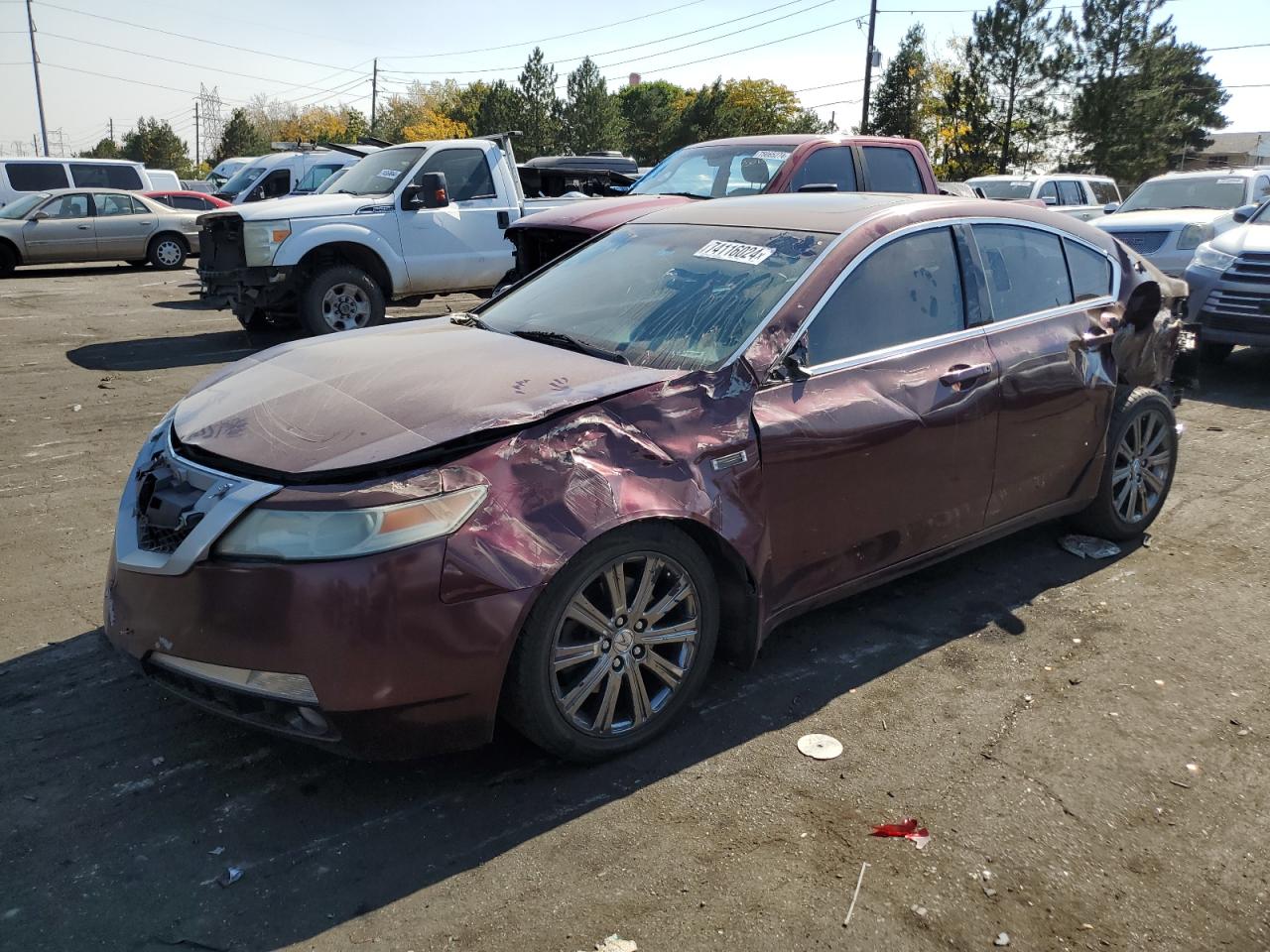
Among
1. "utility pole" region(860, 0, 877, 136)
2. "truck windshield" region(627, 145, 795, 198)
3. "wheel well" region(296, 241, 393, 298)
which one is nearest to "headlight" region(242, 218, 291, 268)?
"wheel well" region(296, 241, 393, 298)

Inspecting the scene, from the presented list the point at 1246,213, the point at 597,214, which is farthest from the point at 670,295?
the point at 1246,213

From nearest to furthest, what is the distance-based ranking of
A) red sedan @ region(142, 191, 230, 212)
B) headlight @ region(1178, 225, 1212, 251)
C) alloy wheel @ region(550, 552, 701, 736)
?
alloy wheel @ region(550, 552, 701, 736) → headlight @ region(1178, 225, 1212, 251) → red sedan @ region(142, 191, 230, 212)

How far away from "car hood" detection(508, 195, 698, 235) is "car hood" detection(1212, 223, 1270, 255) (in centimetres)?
528

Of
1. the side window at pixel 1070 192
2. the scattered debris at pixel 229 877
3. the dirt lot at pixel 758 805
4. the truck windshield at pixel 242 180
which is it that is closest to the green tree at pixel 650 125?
the truck windshield at pixel 242 180

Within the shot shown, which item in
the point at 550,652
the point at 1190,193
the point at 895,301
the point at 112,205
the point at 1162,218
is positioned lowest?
the point at 550,652

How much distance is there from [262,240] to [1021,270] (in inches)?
309

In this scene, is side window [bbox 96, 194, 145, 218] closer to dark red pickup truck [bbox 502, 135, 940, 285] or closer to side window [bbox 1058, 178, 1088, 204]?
dark red pickup truck [bbox 502, 135, 940, 285]

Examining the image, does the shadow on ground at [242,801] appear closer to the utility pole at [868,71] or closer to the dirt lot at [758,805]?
the dirt lot at [758,805]

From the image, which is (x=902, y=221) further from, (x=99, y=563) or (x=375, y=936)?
(x=99, y=563)

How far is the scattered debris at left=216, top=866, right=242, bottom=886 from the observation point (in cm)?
267

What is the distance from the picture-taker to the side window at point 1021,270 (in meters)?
→ 4.34

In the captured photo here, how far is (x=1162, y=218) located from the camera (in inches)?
499

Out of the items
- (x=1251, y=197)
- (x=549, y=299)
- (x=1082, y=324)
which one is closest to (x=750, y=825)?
(x=549, y=299)

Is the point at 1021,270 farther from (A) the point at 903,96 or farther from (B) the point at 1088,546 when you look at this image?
(A) the point at 903,96
